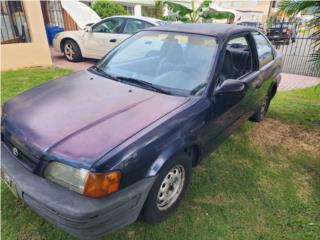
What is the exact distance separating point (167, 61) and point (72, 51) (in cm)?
679

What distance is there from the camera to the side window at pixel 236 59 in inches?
125

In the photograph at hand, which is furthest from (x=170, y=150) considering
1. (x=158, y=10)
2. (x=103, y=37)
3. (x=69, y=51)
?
(x=158, y=10)

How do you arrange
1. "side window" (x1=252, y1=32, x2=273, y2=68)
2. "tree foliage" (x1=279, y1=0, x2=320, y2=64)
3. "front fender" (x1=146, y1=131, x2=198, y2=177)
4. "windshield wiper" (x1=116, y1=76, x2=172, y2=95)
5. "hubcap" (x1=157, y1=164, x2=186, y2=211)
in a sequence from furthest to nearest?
"side window" (x1=252, y1=32, x2=273, y2=68)
"tree foliage" (x1=279, y1=0, x2=320, y2=64)
"windshield wiper" (x1=116, y1=76, x2=172, y2=95)
"hubcap" (x1=157, y1=164, x2=186, y2=211)
"front fender" (x1=146, y1=131, x2=198, y2=177)

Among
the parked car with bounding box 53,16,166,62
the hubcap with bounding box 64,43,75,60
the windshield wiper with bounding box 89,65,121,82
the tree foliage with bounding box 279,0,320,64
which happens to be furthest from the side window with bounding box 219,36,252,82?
the hubcap with bounding box 64,43,75,60

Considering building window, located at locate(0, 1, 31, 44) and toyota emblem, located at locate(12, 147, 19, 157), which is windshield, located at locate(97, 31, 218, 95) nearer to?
toyota emblem, located at locate(12, 147, 19, 157)

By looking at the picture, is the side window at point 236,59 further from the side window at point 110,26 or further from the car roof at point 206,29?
the side window at point 110,26

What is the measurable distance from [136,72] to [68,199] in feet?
5.47

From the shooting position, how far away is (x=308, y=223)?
2.69m

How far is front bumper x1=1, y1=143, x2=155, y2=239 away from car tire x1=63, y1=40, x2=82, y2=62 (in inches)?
295

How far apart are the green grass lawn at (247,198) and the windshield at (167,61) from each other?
1198mm

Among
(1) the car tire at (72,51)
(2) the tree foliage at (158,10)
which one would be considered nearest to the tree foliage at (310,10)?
(1) the car tire at (72,51)

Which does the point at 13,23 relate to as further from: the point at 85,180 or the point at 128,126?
the point at 85,180

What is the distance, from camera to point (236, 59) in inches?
140

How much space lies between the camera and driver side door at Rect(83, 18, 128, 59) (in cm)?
835
